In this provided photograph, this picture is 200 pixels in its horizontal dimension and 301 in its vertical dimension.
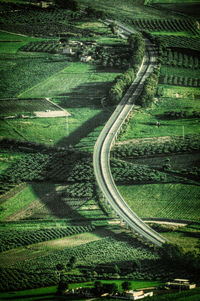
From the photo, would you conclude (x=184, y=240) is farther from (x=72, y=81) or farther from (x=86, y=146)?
(x=72, y=81)

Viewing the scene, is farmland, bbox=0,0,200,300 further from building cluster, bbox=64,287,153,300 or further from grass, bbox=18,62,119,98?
building cluster, bbox=64,287,153,300

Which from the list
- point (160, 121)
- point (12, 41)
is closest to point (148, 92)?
point (160, 121)

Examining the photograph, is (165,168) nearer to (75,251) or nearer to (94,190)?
(94,190)

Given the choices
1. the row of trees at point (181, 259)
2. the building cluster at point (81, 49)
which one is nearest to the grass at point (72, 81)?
the building cluster at point (81, 49)

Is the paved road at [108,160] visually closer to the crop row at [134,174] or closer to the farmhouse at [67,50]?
the crop row at [134,174]

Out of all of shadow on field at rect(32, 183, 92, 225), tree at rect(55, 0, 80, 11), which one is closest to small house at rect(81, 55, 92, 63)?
tree at rect(55, 0, 80, 11)

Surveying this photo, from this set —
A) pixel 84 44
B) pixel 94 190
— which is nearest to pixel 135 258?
pixel 94 190
